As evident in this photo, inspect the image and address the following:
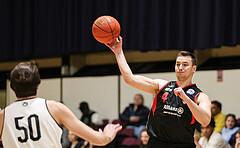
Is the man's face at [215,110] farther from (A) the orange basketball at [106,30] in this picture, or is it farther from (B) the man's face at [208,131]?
(A) the orange basketball at [106,30]

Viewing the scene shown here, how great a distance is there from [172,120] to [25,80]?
6.02 ft

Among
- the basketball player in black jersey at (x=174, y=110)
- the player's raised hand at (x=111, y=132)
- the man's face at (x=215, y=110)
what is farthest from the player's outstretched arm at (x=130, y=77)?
the man's face at (x=215, y=110)

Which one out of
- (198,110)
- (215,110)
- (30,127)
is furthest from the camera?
(215,110)

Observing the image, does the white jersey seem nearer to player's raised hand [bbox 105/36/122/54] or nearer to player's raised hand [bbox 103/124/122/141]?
player's raised hand [bbox 103/124/122/141]

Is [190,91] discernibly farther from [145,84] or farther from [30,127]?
[30,127]

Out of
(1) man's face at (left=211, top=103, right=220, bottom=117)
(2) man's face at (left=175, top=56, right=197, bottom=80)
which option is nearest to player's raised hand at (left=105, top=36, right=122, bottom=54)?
(2) man's face at (left=175, top=56, right=197, bottom=80)

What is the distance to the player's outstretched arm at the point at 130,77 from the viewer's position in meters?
4.21

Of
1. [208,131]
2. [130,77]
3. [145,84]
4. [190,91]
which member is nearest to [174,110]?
[190,91]

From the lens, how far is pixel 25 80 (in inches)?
111

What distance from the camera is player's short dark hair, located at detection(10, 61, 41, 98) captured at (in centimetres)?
282

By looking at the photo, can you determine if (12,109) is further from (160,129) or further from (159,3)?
(159,3)

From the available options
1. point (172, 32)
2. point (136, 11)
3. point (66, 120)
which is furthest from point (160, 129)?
point (136, 11)

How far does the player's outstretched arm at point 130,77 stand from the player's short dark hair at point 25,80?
150cm

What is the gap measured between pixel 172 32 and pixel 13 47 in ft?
18.0
